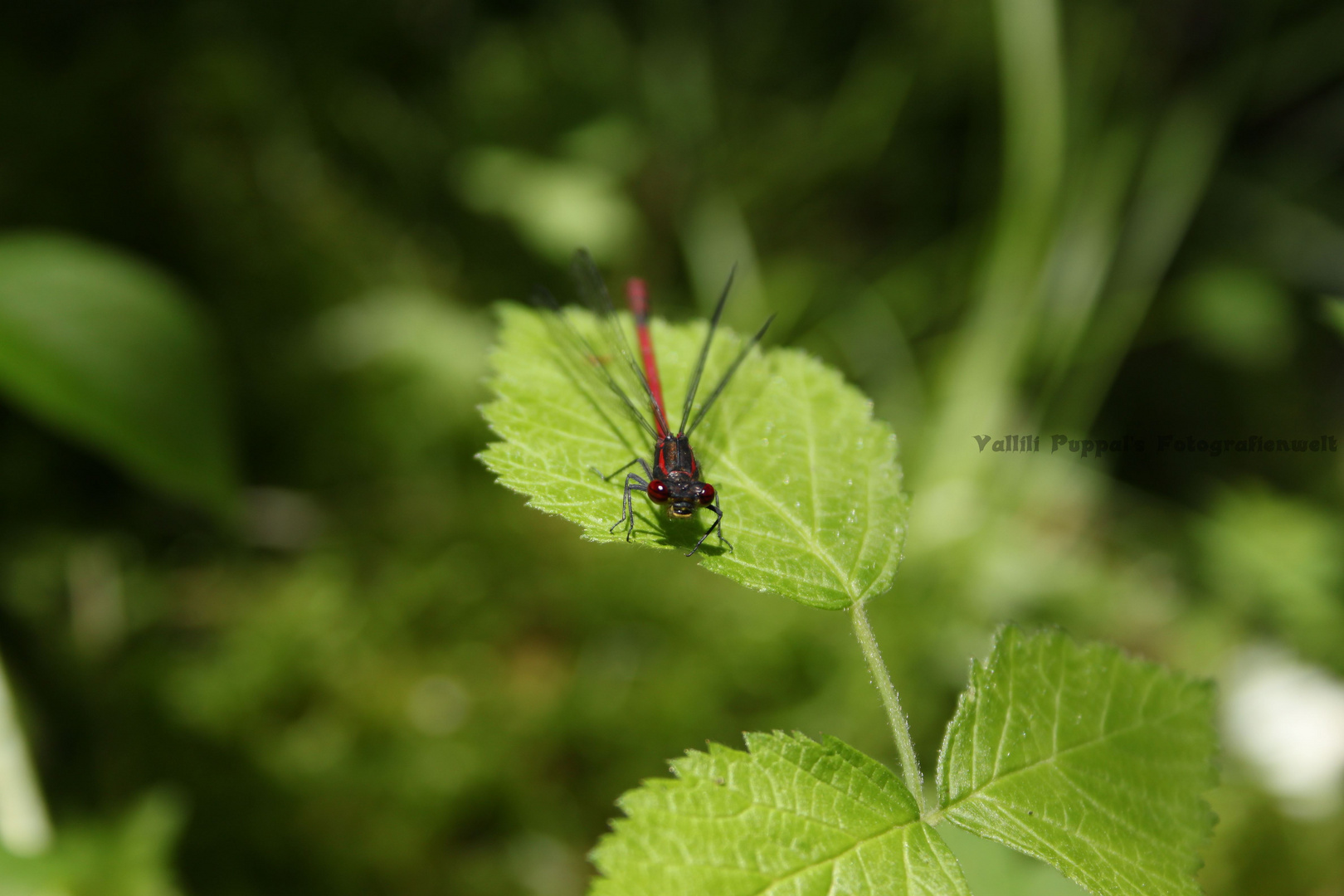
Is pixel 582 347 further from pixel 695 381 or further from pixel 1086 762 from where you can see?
pixel 1086 762

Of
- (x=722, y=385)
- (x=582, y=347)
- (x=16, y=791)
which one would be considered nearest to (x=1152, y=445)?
(x=722, y=385)

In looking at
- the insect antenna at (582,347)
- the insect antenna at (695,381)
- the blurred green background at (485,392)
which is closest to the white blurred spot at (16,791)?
the blurred green background at (485,392)

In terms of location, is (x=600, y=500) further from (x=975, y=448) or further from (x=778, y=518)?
(x=975, y=448)

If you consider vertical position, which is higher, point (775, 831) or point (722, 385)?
point (722, 385)

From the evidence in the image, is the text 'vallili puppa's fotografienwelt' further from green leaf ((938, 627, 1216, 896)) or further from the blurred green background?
green leaf ((938, 627, 1216, 896))

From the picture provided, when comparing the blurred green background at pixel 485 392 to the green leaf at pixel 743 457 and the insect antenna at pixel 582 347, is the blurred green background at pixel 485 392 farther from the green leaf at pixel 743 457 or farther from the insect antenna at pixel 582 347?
the insect antenna at pixel 582 347

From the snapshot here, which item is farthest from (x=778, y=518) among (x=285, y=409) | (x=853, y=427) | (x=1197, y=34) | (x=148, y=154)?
(x=1197, y=34)

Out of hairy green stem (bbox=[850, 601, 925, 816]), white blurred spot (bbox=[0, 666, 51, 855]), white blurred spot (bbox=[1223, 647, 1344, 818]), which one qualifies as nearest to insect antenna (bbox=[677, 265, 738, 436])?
hairy green stem (bbox=[850, 601, 925, 816])

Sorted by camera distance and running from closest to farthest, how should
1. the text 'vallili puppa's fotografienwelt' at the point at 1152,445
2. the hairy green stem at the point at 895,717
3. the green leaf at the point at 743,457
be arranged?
the hairy green stem at the point at 895,717
the green leaf at the point at 743,457
the text 'vallili puppa's fotografienwelt' at the point at 1152,445
